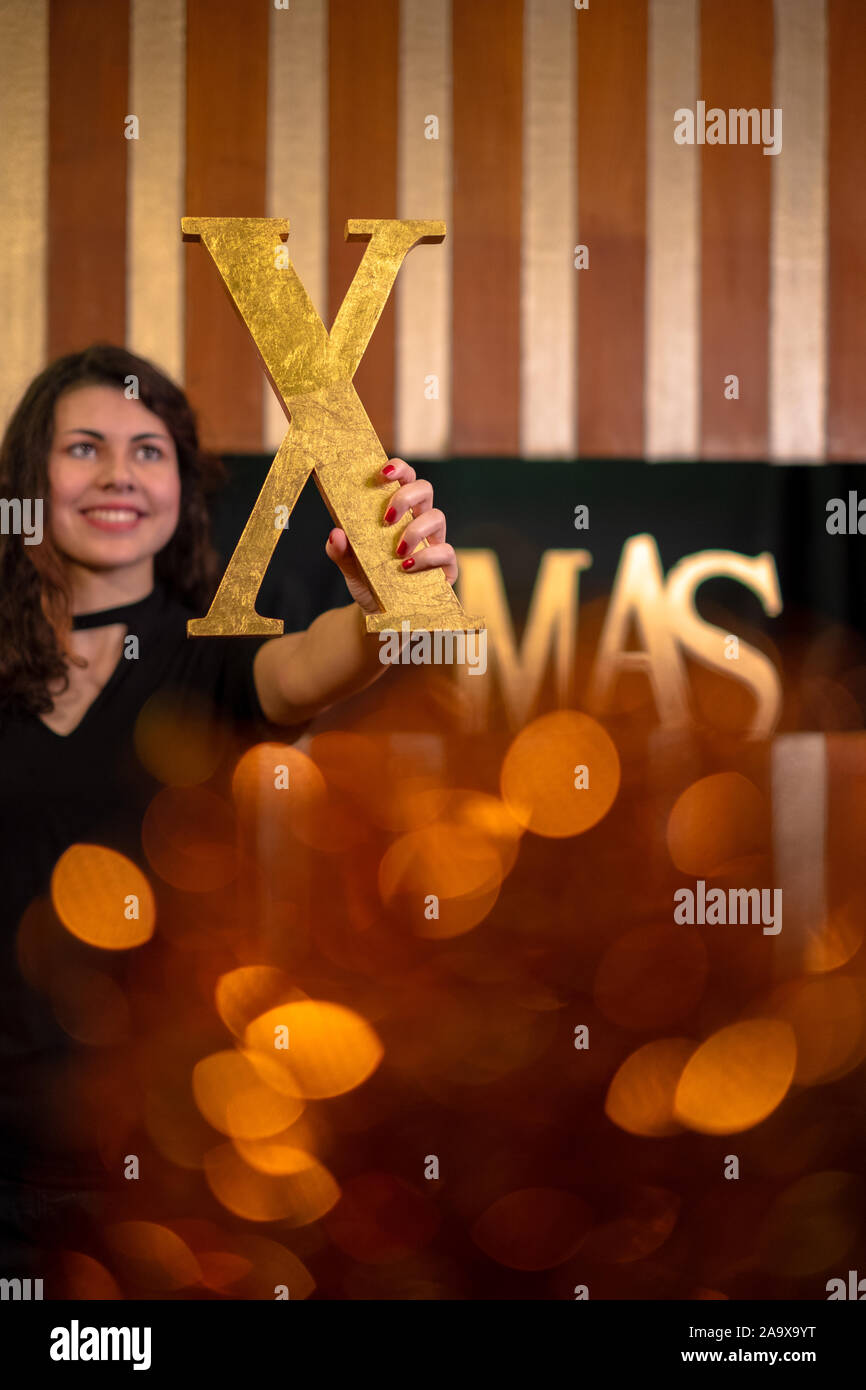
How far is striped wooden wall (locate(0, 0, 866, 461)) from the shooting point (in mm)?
2105

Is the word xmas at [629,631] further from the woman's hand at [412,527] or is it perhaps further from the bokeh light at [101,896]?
the woman's hand at [412,527]

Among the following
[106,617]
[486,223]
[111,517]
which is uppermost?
[486,223]

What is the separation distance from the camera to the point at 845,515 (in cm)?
210

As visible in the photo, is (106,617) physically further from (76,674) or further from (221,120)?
(221,120)

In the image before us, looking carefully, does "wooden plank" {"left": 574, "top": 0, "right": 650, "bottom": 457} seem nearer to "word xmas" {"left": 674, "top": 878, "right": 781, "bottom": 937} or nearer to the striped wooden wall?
the striped wooden wall

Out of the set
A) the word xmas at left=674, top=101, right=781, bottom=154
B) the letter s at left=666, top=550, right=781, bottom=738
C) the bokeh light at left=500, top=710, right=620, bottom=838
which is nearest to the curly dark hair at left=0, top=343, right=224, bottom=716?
the bokeh light at left=500, top=710, right=620, bottom=838

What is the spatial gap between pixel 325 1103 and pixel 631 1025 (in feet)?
2.23

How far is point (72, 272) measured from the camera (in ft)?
6.93

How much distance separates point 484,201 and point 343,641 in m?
1.32

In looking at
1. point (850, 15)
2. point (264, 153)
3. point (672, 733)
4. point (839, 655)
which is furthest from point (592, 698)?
point (850, 15)

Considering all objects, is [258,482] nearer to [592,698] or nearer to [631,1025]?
[592,698]

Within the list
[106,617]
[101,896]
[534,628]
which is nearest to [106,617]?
[106,617]

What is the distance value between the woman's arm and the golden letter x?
0.02 meters

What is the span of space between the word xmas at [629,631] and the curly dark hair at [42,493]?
2.40 ft
